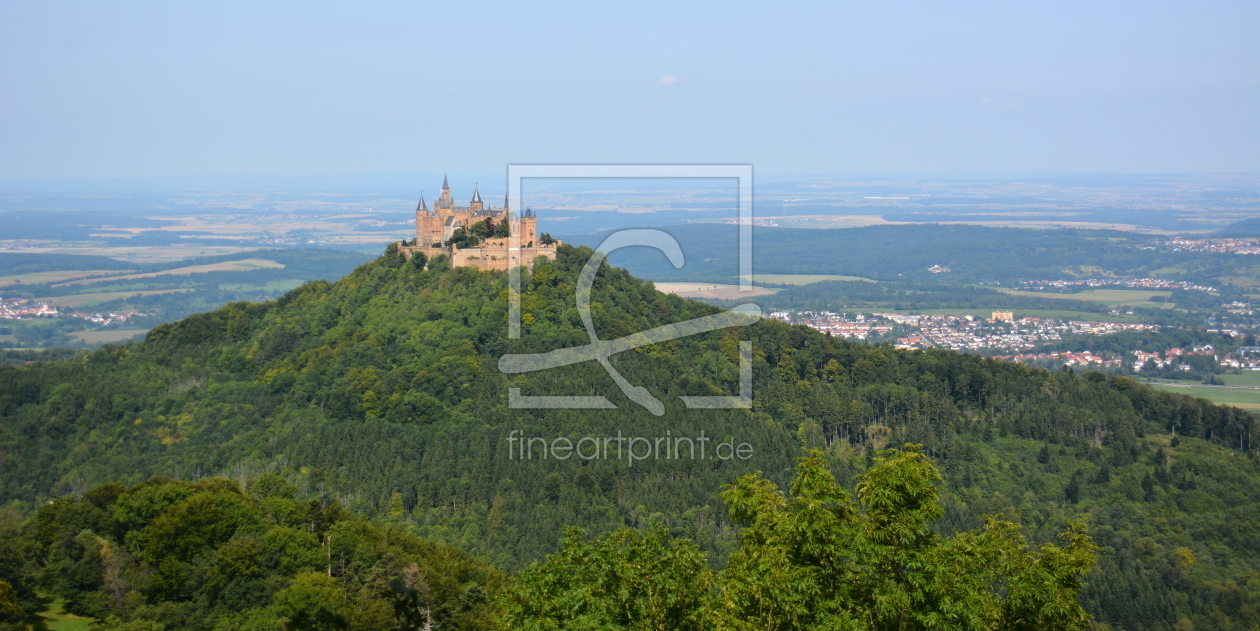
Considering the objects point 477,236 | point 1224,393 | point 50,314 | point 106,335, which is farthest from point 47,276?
point 1224,393

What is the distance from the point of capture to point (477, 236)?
65938mm

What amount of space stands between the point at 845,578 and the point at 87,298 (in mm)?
178671

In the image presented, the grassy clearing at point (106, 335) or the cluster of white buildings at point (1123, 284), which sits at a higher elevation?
the cluster of white buildings at point (1123, 284)

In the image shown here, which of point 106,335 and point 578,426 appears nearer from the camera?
point 578,426

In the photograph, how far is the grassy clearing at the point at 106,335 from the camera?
131 meters

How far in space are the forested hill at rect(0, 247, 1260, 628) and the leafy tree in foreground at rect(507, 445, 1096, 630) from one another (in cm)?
2514

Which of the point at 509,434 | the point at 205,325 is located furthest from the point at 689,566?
the point at 205,325

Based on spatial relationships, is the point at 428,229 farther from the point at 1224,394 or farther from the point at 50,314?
the point at 50,314

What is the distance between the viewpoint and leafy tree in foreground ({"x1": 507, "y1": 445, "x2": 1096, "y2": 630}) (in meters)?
15.6

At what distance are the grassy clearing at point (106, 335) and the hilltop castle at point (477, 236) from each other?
79124mm

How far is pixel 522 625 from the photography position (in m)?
17.0

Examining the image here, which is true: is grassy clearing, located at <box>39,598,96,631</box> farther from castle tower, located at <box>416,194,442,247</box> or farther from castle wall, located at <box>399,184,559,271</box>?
castle tower, located at <box>416,194,442,247</box>

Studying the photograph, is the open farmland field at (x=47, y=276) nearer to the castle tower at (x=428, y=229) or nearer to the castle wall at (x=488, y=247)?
the castle tower at (x=428, y=229)

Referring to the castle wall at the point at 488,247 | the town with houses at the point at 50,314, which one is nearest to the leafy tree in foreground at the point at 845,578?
the castle wall at the point at 488,247
